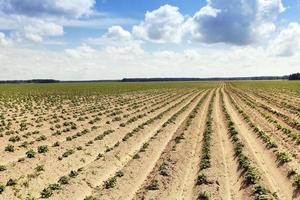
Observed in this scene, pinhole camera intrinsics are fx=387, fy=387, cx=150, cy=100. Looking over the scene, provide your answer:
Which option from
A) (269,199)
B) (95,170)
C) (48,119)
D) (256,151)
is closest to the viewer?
(269,199)

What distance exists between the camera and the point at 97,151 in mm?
20359

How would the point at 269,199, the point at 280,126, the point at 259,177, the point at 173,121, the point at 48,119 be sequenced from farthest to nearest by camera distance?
the point at 48,119, the point at 173,121, the point at 280,126, the point at 259,177, the point at 269,199

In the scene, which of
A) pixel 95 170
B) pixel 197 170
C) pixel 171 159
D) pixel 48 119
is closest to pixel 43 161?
pixel 95 170

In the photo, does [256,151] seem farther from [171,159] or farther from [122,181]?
[122,181]

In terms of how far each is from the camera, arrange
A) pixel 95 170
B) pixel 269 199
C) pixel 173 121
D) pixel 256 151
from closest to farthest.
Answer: pixel 269 199 → pixel 95 170 → pixel 256 151 → pixel 173 121

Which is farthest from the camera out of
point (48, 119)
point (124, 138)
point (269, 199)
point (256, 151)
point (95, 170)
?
point (48, 119)

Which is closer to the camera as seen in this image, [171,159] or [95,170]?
[95,170]

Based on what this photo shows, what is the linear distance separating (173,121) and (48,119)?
11450mm

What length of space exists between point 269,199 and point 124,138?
12249 millimetres

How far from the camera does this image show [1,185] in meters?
13.7

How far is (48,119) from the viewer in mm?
34406

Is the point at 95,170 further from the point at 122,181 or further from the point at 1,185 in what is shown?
the point at 1,185

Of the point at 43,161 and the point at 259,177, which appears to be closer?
the point at 259,177

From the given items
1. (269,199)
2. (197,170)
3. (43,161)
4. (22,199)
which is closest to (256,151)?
(197,170)
